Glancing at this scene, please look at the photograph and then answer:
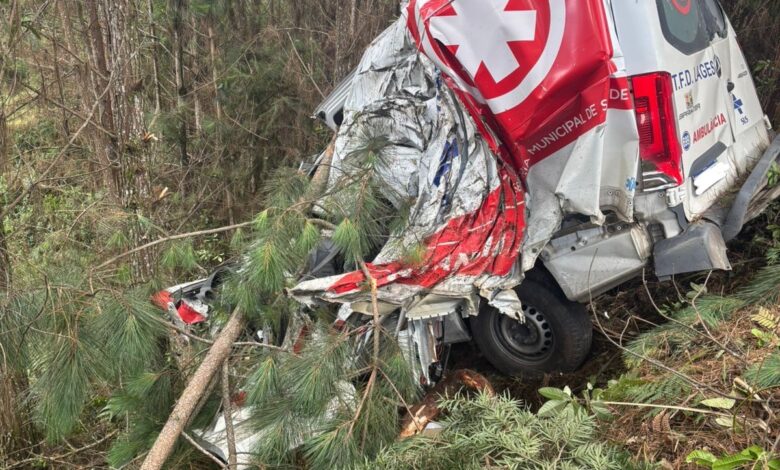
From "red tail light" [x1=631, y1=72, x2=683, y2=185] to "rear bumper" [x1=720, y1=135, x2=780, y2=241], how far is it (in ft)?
1.54

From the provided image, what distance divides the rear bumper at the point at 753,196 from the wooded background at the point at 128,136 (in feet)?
6.19

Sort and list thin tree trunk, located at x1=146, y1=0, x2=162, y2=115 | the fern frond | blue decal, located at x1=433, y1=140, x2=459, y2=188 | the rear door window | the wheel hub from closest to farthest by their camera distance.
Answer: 1. the fern frond
2. the rear door window
3. blue decal, located at x1=433, y1=140, x2=459, y2=188
4. the wheel hub
5. thin tree trunk, located at x1=146, y1=0, x2=162, y2=115

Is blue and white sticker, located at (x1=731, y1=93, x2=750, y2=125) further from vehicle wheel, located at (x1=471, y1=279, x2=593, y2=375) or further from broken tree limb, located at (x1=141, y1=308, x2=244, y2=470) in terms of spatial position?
broken tree limb, located at (x1=141, y1=308, x2=244, y2=470)

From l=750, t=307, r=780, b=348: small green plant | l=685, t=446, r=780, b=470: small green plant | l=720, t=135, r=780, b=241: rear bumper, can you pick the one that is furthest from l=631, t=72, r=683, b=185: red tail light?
l=685, t=446, r=780, b=470: small green plant

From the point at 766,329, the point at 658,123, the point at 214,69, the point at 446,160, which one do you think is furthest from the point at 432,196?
the point at 214,69

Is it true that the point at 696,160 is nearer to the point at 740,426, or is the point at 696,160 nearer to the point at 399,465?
the point at 740,426

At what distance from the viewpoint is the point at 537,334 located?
3584 mm

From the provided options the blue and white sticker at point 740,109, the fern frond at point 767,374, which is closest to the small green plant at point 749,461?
the fern frond at point 767,374

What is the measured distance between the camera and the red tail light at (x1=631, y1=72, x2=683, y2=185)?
3023mm

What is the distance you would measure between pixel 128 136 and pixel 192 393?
203 cm

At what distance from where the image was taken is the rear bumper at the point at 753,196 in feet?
10.6

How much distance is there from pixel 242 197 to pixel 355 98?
3.62 metres

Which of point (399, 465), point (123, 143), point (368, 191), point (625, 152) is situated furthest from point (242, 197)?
point (399, 465)

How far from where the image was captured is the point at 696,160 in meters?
3.24
